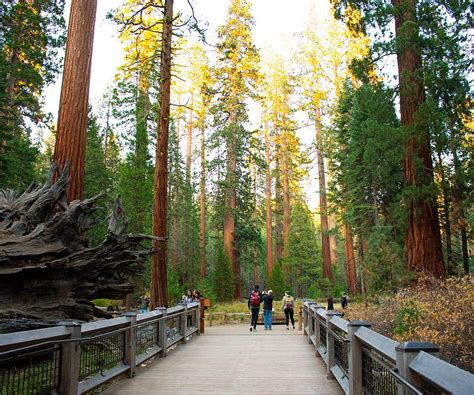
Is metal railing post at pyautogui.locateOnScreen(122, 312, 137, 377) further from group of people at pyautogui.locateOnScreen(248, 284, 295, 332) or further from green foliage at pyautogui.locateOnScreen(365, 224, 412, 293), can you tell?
green foliage at pyautogui.locateOnScreen(365, 224, 412, 293)

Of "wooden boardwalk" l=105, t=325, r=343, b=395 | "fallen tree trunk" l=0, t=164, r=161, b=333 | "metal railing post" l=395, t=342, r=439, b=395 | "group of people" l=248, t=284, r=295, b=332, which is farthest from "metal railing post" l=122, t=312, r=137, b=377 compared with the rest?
"group of people" l=248, t=284, r=295, b=332

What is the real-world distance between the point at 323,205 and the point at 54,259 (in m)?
29.1

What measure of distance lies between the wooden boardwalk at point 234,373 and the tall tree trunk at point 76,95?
4.40m

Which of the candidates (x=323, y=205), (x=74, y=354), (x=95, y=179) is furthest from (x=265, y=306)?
(x=95, y=179)

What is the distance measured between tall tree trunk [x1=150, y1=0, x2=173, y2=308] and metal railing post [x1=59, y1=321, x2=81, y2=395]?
899 cm

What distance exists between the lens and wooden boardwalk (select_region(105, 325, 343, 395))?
→ 6.25m

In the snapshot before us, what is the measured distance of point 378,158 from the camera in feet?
54.6

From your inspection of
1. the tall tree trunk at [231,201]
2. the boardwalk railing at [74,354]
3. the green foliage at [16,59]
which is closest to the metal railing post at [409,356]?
the boardwalk railing at [74,354]

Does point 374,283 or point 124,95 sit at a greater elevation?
point 124,95

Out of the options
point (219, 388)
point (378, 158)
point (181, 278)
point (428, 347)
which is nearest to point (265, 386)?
point (219, 388)

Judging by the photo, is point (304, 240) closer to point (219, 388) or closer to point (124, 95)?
point (124, 95)

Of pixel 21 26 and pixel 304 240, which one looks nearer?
pixel 21 26

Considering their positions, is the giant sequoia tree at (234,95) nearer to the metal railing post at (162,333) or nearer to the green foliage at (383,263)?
the green foliage at (383,263)

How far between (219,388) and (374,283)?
1317 centimetres
